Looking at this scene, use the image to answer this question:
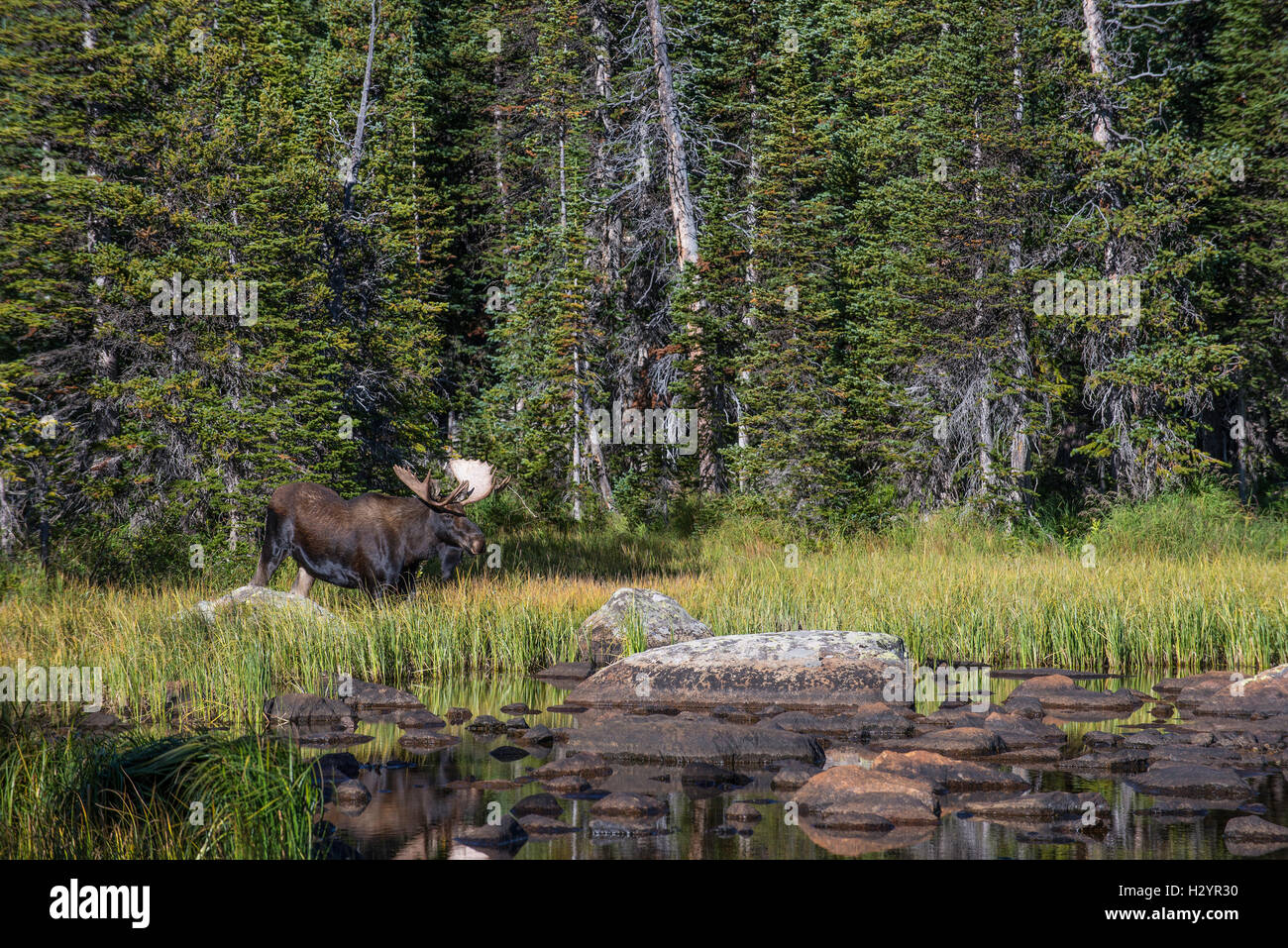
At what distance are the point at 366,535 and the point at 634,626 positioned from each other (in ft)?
10.6

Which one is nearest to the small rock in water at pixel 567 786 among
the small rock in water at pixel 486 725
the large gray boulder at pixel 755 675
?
the small rock in water at pixel 486 725

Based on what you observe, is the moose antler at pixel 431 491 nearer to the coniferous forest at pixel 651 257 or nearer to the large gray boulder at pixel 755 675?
the large gray boulder at pixel 755 675

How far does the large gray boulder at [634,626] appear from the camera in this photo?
11852mm

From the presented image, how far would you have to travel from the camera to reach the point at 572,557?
1877 cm

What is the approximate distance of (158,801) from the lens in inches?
239

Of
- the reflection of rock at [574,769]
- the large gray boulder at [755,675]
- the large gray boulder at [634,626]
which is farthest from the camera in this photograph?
the large gray boulder at [634,626]

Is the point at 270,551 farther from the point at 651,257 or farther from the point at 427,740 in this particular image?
the point at 651,257

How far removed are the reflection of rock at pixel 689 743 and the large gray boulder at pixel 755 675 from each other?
1.64 m

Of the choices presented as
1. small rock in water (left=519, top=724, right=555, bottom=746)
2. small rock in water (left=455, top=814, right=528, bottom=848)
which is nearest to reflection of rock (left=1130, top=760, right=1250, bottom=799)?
small rock in water (left=455, top=814, right=528, bottom=848)

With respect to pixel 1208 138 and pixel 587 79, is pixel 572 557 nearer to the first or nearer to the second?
pixel 587 79

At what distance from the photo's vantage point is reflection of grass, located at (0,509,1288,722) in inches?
406

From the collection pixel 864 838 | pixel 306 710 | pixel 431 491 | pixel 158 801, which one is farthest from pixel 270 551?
pixel 864 838

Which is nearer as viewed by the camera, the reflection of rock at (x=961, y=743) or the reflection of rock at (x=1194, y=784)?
the reflection of rock at (x=1194, y=784)

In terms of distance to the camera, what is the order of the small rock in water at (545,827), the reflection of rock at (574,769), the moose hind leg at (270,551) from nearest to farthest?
the small rock in water at (545,827) → the reflection of rock at (574,769) → the moose hind leg at (270,551)
